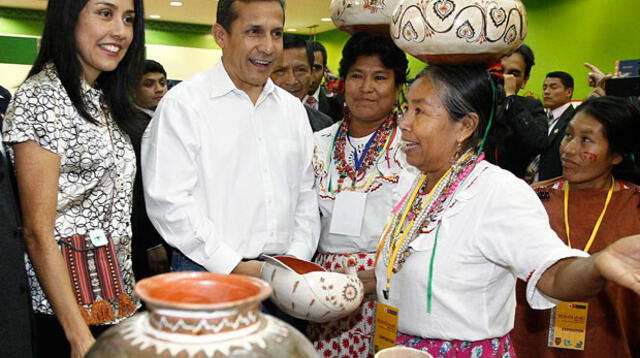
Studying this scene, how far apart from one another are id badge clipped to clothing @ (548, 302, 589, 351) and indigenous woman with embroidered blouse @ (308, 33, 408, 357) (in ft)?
2.50

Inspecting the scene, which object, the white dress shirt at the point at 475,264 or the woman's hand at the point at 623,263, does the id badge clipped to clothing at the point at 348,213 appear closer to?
the white dress shirt at the point at 475,264

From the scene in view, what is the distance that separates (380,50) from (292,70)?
1.21 m

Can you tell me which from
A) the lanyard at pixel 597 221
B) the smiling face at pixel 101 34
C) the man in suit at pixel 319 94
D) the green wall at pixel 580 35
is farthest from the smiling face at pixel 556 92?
the smiling face at pixel 101 34

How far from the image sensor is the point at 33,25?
12422 mm

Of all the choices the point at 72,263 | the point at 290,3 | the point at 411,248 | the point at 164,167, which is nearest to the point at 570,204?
the point at 411,248

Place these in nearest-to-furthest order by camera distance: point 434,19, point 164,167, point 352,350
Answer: point 434,19, point 164,167, point 352,350

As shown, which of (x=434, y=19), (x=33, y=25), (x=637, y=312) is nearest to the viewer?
(x=434, y=19)

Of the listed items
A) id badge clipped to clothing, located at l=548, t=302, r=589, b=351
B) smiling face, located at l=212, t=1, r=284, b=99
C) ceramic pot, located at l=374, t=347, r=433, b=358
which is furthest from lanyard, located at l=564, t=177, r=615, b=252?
ceramic pot, located at l=374, t=347, r=433, b=358

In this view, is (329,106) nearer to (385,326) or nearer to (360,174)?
(360,174)

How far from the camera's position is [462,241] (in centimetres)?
148

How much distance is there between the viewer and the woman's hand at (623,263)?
110 cm

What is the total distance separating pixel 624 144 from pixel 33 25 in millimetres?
12591

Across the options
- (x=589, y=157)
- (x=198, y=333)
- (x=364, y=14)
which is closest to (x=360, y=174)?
(x=364, y=14)

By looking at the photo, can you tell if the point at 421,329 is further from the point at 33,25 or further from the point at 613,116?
the point at 33,25
